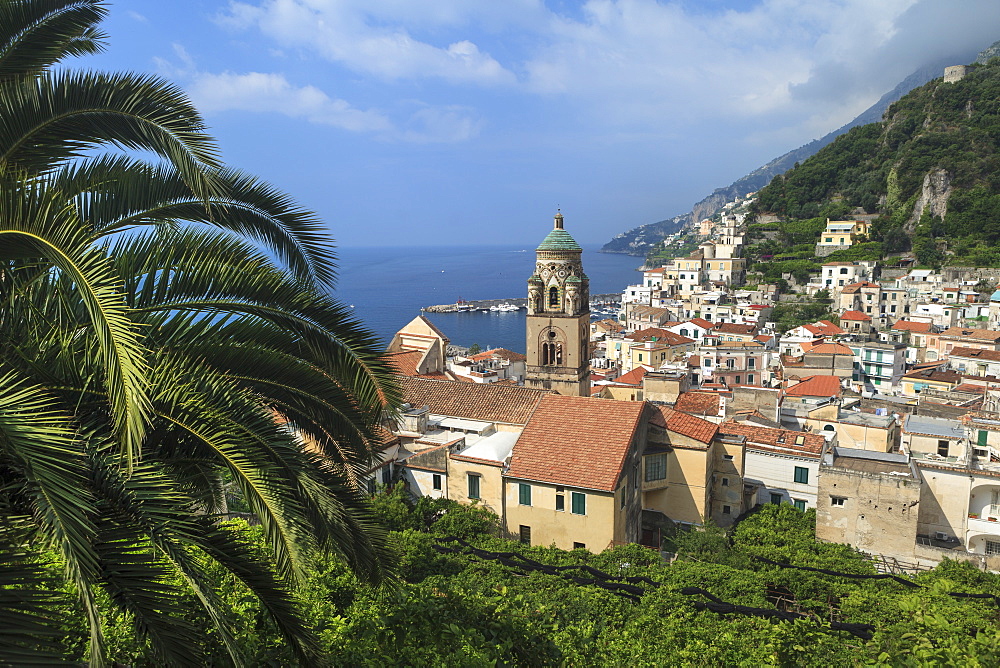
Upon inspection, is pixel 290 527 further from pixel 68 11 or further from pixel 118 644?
pixel 68 11

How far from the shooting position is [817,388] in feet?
119

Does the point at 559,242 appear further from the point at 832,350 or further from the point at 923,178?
the point at 923,178

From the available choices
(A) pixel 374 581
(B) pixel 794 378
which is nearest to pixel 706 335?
(B) pixel 794 378

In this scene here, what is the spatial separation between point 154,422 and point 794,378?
45788mm

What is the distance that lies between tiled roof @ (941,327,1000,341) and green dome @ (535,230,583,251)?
A: 116ft

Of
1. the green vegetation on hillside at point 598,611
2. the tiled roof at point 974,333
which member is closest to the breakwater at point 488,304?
the tiled roof at point 974,333

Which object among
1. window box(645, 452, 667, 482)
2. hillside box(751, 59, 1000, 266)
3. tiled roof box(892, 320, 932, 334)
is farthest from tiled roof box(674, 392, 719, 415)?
hillside box(751, 59, 1000, 266)

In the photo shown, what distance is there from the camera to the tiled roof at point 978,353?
42.4 m

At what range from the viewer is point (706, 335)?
60062 mm

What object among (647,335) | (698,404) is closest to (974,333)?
(647,335)

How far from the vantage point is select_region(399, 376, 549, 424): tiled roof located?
23703 millimetres

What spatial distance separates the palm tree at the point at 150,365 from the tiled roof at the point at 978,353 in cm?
4831

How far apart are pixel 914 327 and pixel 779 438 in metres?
41.6

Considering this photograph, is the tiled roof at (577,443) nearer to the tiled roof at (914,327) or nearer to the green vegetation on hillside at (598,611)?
the green vegetation on hillside at (598,611)
